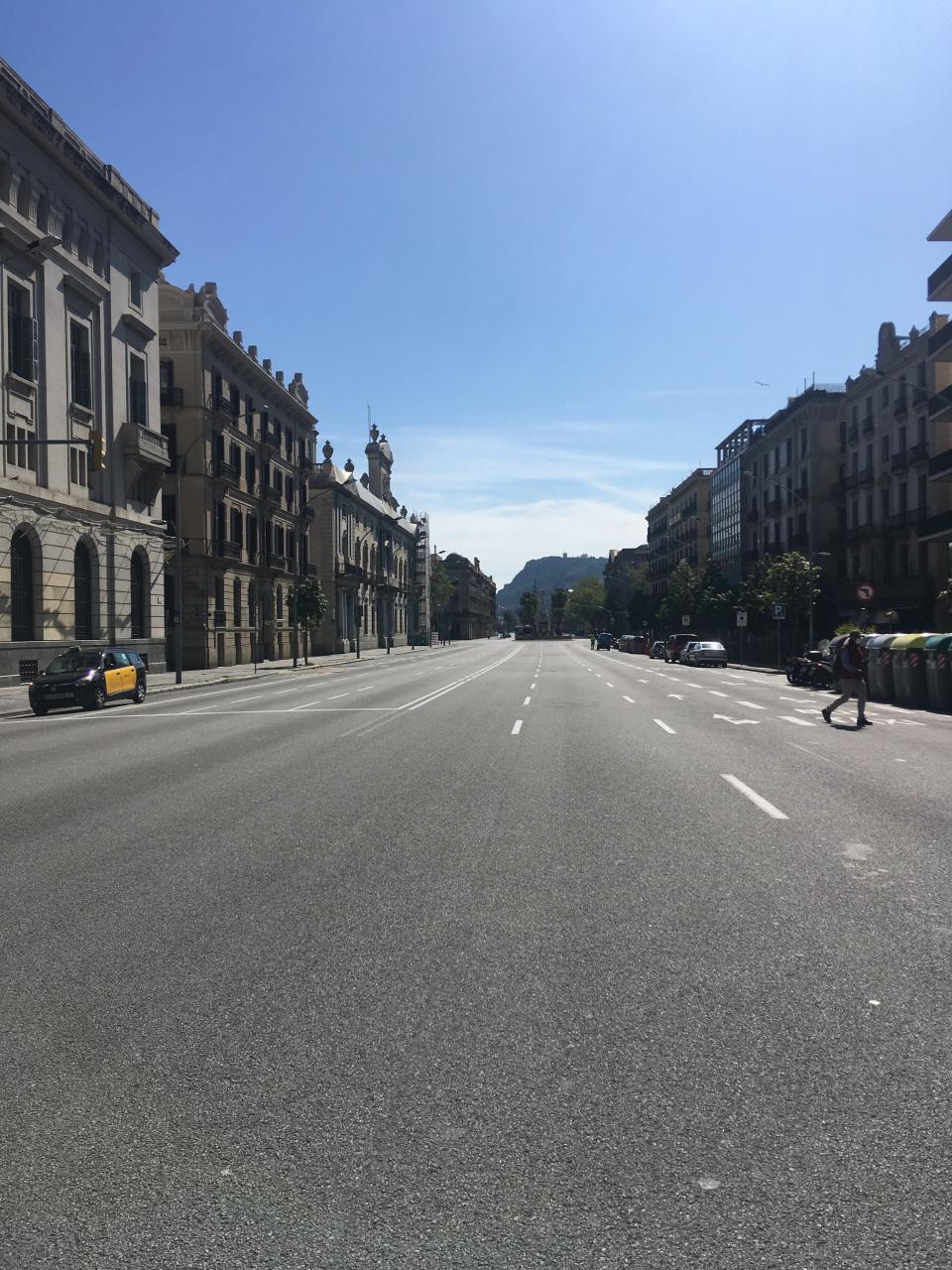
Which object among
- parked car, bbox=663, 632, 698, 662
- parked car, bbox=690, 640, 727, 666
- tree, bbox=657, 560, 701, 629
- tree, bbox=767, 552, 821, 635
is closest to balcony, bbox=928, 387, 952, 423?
tree, bbox=767, 552, 821, 635

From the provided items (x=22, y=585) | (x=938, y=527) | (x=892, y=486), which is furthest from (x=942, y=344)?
(x=22, y=585)

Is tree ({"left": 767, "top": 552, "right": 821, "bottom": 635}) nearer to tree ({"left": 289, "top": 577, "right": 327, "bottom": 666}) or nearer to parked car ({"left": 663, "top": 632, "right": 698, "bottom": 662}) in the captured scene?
parked car ({"left": 663, "top": 632, "right": 698, "bottom": 662})

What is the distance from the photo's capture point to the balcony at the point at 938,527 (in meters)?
39.1

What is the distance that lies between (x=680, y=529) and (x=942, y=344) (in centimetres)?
6875

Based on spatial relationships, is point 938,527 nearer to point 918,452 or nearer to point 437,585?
point 918,452

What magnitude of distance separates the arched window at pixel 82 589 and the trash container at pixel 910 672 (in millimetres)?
27095

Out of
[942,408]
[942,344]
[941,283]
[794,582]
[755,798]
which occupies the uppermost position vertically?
[941,283]

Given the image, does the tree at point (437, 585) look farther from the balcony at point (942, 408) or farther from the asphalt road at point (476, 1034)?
the asphalt road at point (476, 1034)

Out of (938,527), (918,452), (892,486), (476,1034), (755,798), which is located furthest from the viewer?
(892,486)

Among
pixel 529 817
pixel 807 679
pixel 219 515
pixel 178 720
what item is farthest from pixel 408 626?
pixel 529 817

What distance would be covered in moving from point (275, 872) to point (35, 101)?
3396cm

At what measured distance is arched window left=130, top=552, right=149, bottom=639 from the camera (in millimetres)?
40156

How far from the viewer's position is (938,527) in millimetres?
40062

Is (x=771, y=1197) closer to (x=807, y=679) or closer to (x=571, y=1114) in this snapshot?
(x=571, y=1114)
